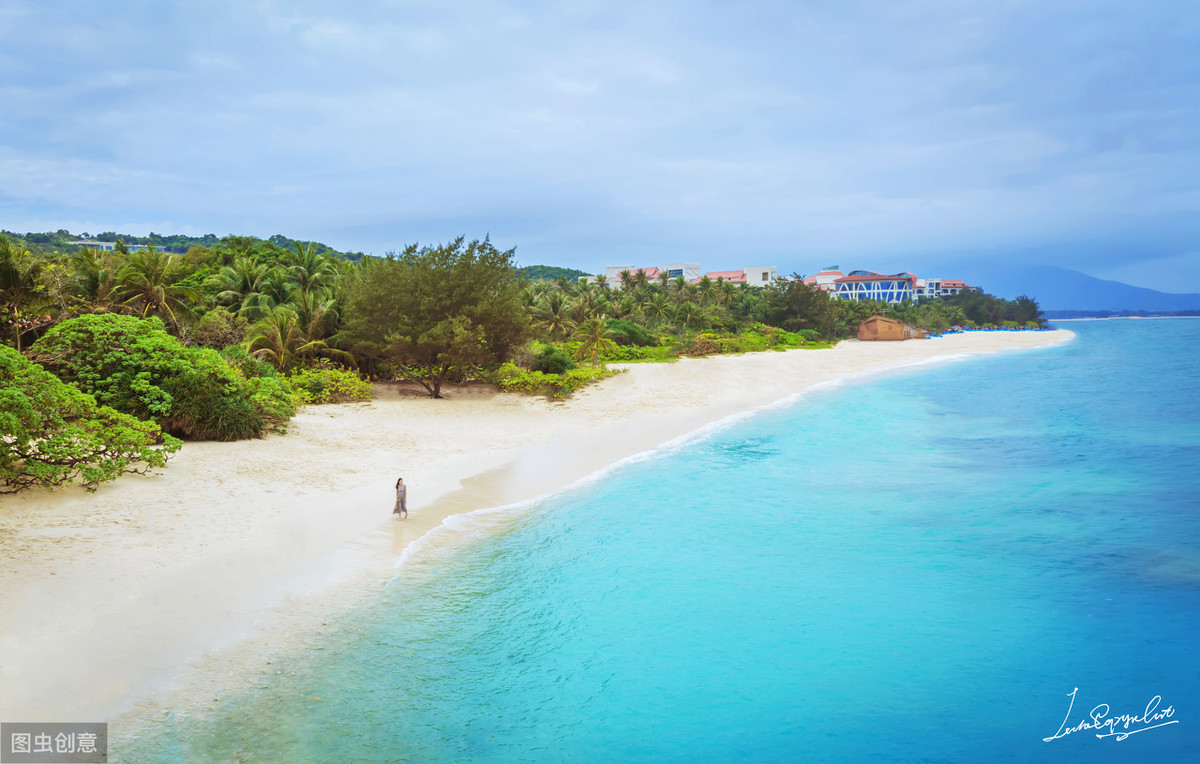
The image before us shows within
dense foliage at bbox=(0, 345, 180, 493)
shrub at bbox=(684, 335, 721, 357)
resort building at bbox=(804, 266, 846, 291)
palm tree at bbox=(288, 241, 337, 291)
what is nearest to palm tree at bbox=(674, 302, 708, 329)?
shrub at bbox=(684, 335, 721, 357)

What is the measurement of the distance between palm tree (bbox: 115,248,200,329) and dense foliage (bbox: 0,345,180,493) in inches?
619

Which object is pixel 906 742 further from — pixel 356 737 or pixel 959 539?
pixel 959 539

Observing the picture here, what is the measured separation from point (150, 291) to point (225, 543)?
2323 cm

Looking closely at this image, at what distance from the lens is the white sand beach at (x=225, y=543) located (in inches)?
330

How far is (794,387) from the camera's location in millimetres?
41500

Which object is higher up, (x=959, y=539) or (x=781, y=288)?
(x=781, y=288)

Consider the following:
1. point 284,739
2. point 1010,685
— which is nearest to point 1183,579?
point 1010,685

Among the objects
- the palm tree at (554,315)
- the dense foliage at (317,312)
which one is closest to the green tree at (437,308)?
the dense foliage at (317,312)

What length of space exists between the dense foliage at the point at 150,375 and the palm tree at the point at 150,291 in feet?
35.3

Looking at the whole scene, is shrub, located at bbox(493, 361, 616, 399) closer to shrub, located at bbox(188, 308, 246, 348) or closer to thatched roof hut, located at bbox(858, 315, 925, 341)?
shrub, located at bbox(188, 308, 246, 348)

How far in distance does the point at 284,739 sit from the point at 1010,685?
31.3 feet

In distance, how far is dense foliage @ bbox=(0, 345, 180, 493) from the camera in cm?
1220

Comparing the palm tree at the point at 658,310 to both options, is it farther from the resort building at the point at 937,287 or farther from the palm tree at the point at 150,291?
the resort building at the point at 937,287

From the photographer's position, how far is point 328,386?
27.5 m
